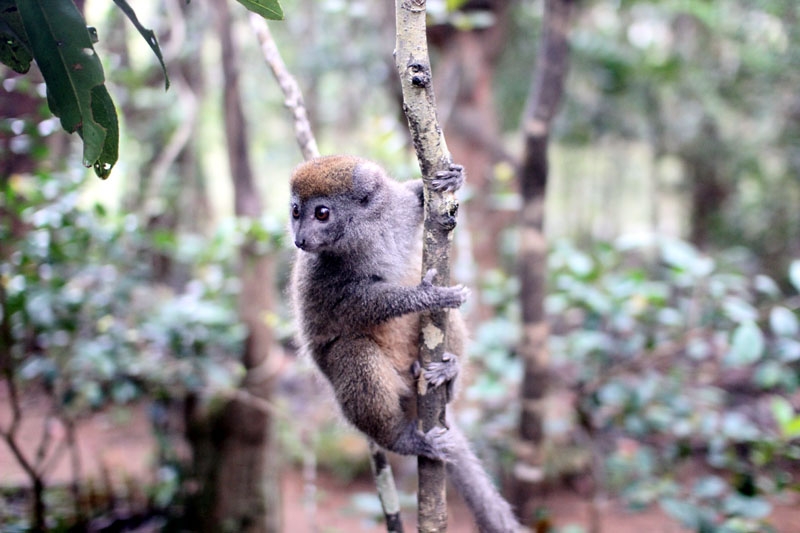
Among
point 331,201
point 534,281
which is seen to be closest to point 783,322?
point 534,281

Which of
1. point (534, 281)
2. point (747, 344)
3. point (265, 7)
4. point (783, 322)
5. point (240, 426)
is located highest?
Answer: point (265, 7)

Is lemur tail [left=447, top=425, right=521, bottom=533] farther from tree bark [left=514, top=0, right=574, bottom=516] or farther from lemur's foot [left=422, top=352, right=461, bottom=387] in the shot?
tree bark [left=514, top=0, right=574, bottom=516]

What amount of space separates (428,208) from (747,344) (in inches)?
100

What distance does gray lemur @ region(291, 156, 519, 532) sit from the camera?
3.41 metres

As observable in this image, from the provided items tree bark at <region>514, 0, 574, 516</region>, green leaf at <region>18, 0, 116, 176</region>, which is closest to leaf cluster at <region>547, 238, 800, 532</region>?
tree bark at <region>514, 0, 574, 516</region>

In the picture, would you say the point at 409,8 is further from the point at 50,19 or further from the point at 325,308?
the point at 325,308

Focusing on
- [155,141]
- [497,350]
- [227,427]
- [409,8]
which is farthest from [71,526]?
[155,141]

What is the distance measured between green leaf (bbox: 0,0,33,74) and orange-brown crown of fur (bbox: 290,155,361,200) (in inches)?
54.4

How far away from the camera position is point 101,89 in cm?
233

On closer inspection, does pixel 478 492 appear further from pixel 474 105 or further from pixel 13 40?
pixel 474 105

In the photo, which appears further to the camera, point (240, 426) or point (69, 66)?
point (240, 426)

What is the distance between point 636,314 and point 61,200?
458cm

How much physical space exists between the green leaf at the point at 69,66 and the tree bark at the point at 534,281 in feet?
10.2

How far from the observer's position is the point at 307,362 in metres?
4.05
